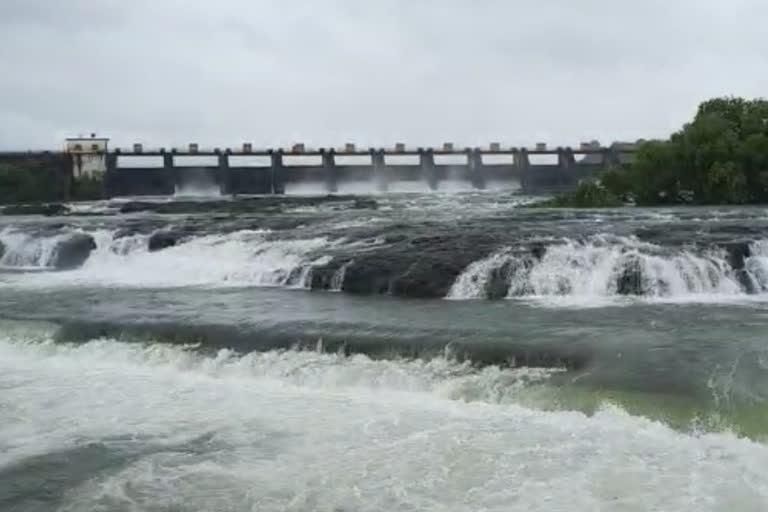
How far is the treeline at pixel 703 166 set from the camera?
3244 cm

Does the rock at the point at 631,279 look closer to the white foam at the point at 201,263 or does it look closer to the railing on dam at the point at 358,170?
the white foam at the point at 201,263

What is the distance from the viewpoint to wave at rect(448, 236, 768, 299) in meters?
16.1

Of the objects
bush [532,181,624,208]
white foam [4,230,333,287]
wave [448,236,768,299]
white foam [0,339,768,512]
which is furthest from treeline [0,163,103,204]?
white foam [0,339,768,512]

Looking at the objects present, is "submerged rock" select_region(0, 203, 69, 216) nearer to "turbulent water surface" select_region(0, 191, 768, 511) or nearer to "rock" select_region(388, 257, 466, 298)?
"turbulent water surface" select_region(0, 191, 768, 511)

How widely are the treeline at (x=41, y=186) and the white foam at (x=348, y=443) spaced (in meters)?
52.2

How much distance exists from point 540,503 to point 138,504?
337cm

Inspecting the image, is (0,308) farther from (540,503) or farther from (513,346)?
(540,503)

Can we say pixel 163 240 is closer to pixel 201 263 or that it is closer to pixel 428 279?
pixel 201 263

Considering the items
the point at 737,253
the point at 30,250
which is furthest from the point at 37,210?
the point at 737,253

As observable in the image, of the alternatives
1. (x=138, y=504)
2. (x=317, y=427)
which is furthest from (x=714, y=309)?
(x=138, y=504)

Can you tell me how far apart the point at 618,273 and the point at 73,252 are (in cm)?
1648

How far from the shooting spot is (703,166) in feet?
109

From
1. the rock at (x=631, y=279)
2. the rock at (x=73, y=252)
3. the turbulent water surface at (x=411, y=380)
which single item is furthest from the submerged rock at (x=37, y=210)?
the rock at (x=631, y=279)

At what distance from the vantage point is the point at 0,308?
53.8 ft
